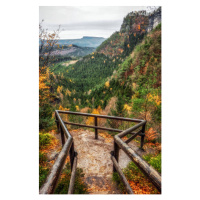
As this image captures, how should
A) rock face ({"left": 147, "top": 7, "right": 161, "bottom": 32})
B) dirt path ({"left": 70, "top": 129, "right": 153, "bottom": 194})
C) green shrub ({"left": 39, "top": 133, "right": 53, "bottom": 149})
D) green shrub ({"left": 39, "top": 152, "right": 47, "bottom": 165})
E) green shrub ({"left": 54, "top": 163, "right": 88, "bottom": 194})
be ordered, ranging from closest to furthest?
green shrub ({"left": 54, "top": 163, "right": 88, "bottom": 194}), dirt path ({"left": 70, "top": 129, "right": 153, "bottom": 194}), green shrub ({"left": 39, "top": 152, "right": 47, "bottom": 165}), green shrub ({"left": 39, "top": 133, "right": 53, "bottom": 149}), rock face ({"left": 147, "top": 7, "right": 161, "bottom": 32})

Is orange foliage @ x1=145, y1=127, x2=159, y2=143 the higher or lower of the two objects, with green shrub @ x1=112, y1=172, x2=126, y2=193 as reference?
lower

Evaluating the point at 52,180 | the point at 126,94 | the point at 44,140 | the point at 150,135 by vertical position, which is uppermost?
the point at 126,94

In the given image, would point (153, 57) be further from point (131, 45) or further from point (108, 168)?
point (131, 45)

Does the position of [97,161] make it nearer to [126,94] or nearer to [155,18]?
[126,94]

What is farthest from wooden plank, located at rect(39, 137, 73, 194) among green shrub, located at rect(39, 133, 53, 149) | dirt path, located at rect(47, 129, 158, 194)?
green shrub, located at rect(39, 133, 53, 149)

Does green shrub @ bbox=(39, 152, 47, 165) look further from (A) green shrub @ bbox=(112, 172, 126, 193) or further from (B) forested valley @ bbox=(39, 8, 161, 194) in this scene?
(A) green shrub @ bbox=(112, 172, 126, 193)

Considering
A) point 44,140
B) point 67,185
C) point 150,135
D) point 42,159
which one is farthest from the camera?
point 150,135

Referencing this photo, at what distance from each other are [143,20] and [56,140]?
119 meters

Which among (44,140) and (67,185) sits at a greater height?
(44,140)

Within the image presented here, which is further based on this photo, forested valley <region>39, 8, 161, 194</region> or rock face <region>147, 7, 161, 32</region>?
rock face <region>147, 7, 161, 32</region>

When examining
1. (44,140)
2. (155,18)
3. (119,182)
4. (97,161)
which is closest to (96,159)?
(97,161)

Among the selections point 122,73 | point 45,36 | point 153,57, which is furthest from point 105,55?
point 45,36

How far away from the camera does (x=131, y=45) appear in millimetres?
112750

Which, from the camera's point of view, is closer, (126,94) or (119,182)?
(119,182)
